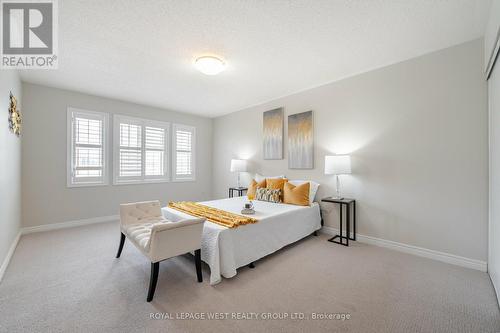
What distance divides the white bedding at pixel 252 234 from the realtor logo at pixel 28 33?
2513 mm

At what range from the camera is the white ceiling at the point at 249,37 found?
197cm

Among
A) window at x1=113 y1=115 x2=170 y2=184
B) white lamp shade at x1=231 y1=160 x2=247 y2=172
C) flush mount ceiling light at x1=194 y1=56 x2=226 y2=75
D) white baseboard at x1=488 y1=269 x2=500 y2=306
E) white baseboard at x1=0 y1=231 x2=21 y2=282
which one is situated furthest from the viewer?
white lamp shade at x1=231 y1=160 x2=247 y2=172

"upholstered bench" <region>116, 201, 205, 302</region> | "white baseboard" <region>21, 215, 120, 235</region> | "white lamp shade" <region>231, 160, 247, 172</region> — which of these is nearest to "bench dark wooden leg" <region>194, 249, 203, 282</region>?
"upholstered bench" <region>116, 201, 205, 302</region>

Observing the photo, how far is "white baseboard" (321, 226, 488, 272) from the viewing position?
7.90 feet

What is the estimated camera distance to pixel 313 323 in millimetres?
1618

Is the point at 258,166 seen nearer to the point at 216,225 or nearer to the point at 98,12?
the point at 216,225

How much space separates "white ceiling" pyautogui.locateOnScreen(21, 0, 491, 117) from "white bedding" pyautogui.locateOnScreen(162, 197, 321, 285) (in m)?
2.14

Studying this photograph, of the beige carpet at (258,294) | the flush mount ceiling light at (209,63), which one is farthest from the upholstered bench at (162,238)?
the flush mount ceiling light at (209,63)

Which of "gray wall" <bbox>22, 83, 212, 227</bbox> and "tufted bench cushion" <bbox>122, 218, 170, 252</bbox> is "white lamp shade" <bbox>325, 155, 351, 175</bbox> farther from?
A: "gray wall" <bbox>22, 83, 212, 227</bbox>

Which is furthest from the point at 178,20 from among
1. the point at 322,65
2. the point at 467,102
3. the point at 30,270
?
the point at 467,102

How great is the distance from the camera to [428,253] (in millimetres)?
2713

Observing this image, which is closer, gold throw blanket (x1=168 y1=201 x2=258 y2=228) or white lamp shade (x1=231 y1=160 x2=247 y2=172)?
gold throw blanket (x1=168 y1=201 x2=258 y2=228)

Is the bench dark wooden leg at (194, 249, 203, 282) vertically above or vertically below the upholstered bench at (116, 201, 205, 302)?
below

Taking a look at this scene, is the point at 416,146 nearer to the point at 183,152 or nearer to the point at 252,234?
the point at 252,234
